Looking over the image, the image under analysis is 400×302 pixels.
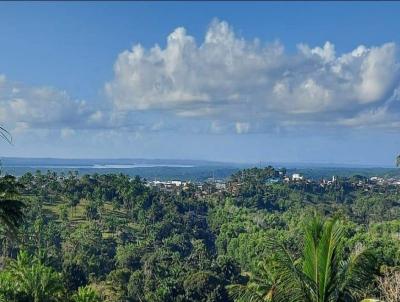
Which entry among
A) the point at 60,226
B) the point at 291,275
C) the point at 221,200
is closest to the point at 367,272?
the point at 291,275

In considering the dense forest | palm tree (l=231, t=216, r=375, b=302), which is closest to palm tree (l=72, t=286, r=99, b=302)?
the dense forest

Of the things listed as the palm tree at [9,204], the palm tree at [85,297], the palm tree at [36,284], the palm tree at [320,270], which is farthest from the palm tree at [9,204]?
the palm tree at [320,270]

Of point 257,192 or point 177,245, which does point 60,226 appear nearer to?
point 177,245

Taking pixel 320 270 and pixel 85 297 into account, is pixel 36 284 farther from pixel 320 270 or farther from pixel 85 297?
pixel 320 270

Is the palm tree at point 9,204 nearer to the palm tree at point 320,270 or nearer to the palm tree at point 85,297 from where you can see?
the palm tree at point 85,297

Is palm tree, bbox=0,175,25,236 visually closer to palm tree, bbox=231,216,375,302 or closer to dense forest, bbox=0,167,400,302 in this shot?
dense forest, bbox=0,167,400,302

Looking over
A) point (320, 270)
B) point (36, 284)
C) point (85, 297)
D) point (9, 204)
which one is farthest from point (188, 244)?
point (320, 270)
